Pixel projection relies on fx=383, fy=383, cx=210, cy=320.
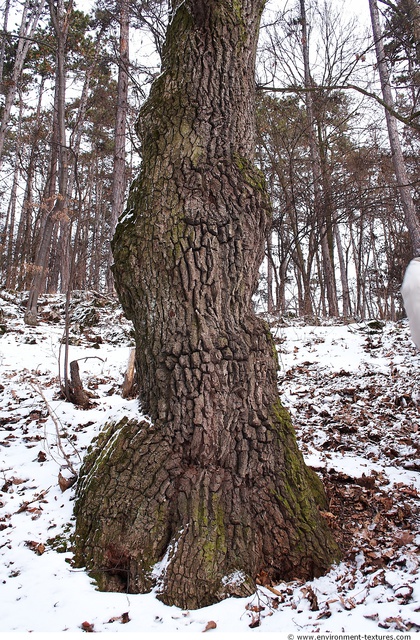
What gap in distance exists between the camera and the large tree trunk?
222 cm

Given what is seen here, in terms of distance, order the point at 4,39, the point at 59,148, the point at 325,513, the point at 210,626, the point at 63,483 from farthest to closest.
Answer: the point at 4,39 → the point at 59,148 → the point at 63,483 → the point at 325,513 → the point at 210,626

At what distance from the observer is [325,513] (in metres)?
2.58

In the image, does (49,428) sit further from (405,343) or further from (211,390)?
(405,343)

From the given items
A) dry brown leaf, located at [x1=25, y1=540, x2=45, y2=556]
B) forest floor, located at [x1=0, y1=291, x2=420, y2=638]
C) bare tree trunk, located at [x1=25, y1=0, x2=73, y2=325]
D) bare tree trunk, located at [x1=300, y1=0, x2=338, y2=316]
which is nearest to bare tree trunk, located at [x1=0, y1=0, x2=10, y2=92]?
bare tree trunk, located at [x1=25, y1=0, x2=73, y2=325]

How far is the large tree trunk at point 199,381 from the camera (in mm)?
2225

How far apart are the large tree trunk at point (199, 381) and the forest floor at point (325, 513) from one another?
0.15 meters

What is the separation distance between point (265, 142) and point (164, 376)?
1114cm

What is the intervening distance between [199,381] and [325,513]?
1258 millimetres

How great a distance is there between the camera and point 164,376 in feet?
8.07

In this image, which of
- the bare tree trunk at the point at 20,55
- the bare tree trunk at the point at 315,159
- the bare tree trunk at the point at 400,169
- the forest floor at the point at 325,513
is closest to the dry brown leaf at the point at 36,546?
the forest floor at the point at 325,513

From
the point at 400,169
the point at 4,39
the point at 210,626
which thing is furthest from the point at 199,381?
the point at 4,39

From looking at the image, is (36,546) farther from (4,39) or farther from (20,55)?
(4,39)

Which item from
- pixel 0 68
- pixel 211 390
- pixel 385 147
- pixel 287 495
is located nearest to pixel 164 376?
pixel 211 390

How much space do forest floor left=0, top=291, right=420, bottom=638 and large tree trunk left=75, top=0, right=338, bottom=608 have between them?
0.15 meters
